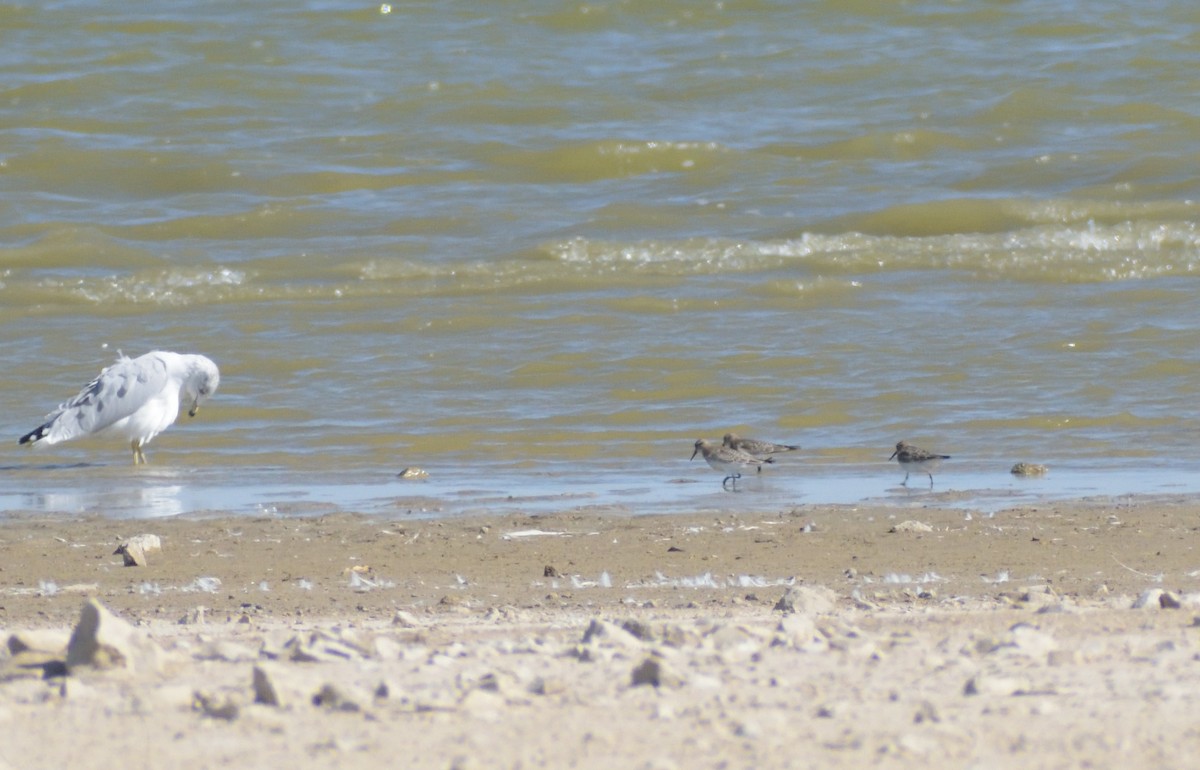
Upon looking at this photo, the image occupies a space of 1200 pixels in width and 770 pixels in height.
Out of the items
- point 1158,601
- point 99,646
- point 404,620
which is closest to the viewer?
point 99,646

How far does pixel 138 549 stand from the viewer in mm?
5574

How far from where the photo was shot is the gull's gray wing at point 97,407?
895cm

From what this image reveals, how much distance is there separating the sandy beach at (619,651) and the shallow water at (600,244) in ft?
4.09

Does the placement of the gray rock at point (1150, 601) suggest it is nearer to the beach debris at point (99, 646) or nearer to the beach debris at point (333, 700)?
the beach debris at point (333, 700)

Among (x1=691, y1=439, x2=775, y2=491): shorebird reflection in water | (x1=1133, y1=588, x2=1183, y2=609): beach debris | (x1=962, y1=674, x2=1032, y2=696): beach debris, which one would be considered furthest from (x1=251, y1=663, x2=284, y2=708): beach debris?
(x1=691, y1=439, x2=775, y2=491): shorebird reflection in water

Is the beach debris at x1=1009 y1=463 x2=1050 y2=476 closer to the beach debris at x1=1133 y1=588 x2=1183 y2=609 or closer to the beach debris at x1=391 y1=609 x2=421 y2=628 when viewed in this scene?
the beach debris at x1=1133 y1=588 x2=1183 y2=609

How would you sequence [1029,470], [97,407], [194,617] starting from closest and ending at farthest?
1. [194,617]
2. [1029,470]
3. [97,407]

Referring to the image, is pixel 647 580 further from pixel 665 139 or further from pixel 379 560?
pixel 665 139

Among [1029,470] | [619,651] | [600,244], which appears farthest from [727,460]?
[600,244]

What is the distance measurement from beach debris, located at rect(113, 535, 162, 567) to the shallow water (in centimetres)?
107

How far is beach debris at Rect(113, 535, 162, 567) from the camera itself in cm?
552

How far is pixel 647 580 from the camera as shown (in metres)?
5.23

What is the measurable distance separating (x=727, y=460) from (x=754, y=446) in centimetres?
28

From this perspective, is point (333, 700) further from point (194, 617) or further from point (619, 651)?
point (194, 617)
